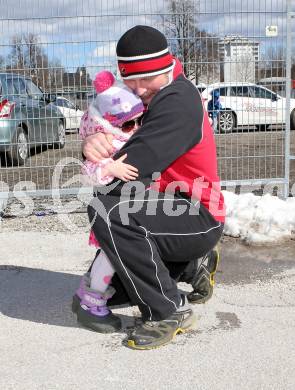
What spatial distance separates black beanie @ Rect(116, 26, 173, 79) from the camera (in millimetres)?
2957

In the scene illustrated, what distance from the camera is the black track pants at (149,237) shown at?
3037 mm

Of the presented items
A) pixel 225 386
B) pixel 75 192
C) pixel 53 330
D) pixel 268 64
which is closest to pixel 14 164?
pixel 75 192

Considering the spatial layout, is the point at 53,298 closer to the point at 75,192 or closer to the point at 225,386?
the point at 225,386

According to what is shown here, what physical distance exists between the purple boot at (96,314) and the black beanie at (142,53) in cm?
125

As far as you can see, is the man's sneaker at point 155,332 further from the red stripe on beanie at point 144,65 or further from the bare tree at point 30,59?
the bare tree at point 30,59

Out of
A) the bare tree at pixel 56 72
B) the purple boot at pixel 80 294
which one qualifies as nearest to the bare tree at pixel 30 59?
the bare tree at pixel 56 72

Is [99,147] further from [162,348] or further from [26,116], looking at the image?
[26,116]

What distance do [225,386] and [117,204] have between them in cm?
106

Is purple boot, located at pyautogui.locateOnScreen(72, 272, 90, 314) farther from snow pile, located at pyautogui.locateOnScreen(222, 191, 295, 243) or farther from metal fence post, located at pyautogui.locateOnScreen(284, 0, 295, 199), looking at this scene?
metal fence post, located at pyautogui.locateOnScreen(284, 0, 295, 199)

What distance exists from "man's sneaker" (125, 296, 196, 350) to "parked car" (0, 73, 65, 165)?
327cm

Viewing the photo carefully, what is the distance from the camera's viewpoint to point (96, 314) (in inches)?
131

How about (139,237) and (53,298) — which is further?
(53,298)

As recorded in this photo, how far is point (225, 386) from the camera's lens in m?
2.68

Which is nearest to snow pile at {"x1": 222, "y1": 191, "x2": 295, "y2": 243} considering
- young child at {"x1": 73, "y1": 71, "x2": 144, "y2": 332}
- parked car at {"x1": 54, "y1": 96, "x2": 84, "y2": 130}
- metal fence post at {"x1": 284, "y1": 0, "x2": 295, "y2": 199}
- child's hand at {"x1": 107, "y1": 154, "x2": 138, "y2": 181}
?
metal fence post at {"x1": 284, "y1": 0, "x2": 295, "y2": 199}
